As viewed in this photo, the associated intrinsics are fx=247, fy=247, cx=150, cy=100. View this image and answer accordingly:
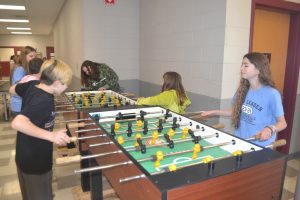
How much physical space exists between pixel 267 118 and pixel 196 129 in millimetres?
583

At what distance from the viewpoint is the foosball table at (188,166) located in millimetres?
1072

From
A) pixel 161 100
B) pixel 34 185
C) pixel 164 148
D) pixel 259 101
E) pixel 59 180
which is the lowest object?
pixel 59 180

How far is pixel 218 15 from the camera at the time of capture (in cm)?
277

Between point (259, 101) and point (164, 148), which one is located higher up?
point (259, 101)

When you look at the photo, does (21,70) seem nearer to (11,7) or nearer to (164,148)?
(164,148)

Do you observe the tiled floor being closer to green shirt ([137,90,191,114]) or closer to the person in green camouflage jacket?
green shirt ([137,90,191,114])

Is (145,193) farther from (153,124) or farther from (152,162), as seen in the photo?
(153,124)

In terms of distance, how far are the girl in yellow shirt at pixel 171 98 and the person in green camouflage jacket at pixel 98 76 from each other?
1472 millimetres

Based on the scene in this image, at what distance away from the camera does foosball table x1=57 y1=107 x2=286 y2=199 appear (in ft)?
3.52

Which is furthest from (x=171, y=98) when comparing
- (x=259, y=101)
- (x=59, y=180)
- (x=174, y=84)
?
(x=59, y=180)

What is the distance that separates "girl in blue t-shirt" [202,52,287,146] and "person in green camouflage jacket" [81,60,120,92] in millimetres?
2443

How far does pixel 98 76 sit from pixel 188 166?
312cm

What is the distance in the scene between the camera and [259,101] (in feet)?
6.41

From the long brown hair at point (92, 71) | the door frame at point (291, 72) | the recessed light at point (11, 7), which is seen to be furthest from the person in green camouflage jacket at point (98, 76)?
the recessed light at point (11, 7)
